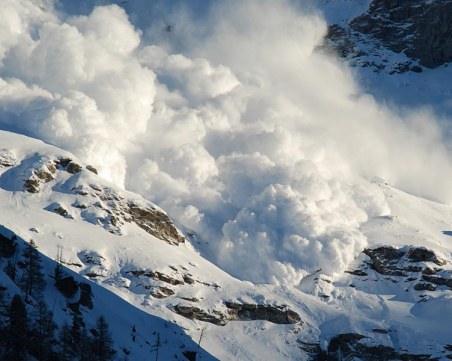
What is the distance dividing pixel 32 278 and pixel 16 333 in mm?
37537

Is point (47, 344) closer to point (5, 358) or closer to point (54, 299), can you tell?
point (5, 358)

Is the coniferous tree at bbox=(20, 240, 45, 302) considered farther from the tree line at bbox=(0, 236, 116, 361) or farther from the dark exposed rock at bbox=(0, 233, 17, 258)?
the dark exposed rock at bbox=(0, 233, 17, 258)

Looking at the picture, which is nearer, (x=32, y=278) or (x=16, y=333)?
(x=16, y=333)

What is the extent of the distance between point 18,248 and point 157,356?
3788 cm

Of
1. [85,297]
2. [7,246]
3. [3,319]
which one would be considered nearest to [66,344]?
[3,319]

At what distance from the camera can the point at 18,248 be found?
188875mm

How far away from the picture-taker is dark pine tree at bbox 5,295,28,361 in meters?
135

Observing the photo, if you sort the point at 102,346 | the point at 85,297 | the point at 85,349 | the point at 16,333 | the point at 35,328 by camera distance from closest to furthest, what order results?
the point at 16,333, the point at 35,328, the point at 85,349, the point at 102,346, the point at 85,297

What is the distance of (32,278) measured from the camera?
571ft

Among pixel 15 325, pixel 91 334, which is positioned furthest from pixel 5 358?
pixel 91 334

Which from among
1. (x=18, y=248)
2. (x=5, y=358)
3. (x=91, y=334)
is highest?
(x=18, y=248)

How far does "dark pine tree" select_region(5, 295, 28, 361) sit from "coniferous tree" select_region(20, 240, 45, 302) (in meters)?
28.2

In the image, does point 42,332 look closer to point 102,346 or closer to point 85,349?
point 85,349

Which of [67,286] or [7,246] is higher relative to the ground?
[7,246]
